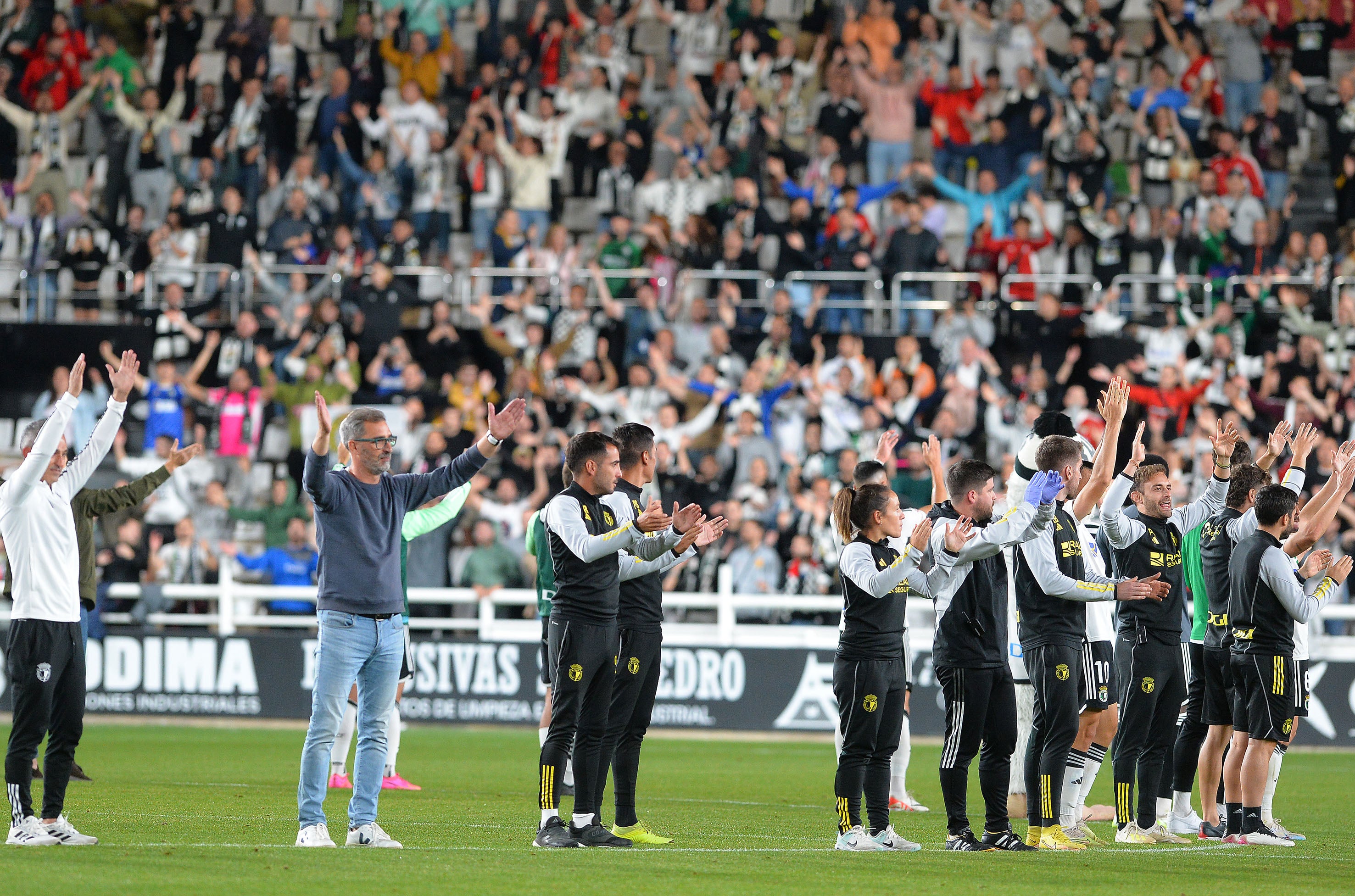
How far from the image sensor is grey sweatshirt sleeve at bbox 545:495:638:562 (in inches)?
378

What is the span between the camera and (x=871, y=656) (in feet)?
31.5

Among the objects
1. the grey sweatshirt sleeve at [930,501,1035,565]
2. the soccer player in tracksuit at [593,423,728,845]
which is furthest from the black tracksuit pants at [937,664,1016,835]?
the soccer player in tracksuit at [593,423,728,845]

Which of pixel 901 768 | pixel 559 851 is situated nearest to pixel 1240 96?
pixel 901 768

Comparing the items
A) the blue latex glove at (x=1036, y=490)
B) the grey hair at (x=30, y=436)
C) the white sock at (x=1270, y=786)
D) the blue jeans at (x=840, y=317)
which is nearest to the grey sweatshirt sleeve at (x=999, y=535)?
the blue latex glove at (x=1036, y=490)

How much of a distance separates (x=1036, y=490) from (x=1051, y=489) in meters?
0.08

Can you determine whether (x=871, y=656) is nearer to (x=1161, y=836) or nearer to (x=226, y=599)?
(x=1161, y=836)

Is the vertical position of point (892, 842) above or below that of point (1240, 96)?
below

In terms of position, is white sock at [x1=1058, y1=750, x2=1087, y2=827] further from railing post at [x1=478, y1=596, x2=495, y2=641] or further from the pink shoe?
railing post at [x1=478, y1=596, x2=495, y2=641]

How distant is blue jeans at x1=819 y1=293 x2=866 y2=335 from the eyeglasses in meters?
14.5

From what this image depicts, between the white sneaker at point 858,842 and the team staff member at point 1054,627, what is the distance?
0.97m

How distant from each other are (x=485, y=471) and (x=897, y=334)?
5.82 m

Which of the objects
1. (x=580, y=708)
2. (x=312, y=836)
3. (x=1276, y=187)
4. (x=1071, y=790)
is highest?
(x=1276, y=187)

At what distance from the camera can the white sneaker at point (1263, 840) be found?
10.6 m

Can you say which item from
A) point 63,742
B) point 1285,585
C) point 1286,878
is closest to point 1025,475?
point 1285,585
